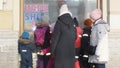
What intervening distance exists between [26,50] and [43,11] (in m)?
1.26

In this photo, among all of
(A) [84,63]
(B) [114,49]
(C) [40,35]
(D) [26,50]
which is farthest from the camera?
(B) [114,49]

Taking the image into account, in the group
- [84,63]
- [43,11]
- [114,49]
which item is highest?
[43,11]

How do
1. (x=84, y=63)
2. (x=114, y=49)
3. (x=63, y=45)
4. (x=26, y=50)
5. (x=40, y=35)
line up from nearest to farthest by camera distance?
(x=63, y=45)
(x=84, y=63)
(x=40, y=35)
(x=26, y=50)
(x=114, y=49)

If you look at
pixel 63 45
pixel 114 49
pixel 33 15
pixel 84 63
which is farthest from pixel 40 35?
pixel 114 49

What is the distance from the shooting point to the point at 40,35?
332 inches

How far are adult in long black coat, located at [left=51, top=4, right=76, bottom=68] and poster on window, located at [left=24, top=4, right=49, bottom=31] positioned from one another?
7.70ft

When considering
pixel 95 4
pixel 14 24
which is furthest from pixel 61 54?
pixel 95 4

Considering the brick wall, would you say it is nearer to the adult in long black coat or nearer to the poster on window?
the poster on window

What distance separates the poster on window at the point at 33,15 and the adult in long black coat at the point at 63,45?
2348 mm

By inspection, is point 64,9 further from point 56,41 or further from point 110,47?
point 110,47

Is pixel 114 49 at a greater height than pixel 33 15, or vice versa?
pixel 33 15

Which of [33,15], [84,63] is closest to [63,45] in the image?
[84,63]

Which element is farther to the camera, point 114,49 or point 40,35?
point 114,49

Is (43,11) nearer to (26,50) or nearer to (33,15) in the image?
(33,15)
